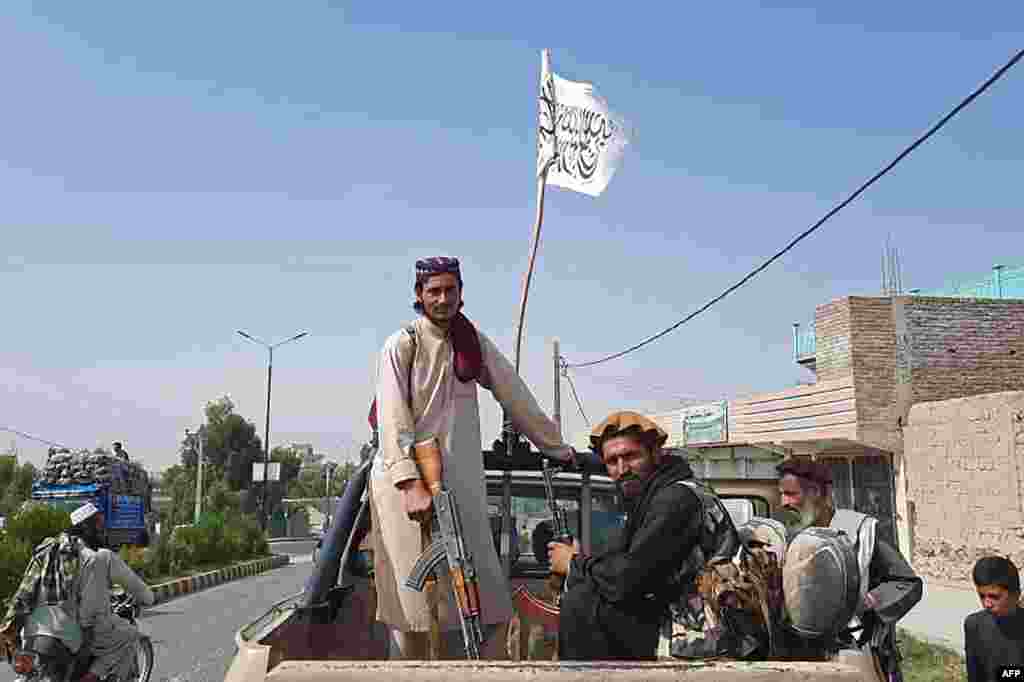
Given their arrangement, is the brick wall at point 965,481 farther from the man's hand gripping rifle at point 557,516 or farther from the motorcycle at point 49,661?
the motorcycle at point 49,661

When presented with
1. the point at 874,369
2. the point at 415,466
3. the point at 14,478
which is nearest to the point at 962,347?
the point at 874,369

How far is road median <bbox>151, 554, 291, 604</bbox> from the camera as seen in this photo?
15727 millimetres

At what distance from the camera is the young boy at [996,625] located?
12.1 feet

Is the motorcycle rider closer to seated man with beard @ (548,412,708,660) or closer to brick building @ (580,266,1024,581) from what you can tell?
seated man with beard @ (548,412,708,660)

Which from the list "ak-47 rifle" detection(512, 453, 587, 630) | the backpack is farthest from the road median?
the backpack

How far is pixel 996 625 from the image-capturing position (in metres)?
3.76

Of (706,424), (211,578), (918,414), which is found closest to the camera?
(918,414)

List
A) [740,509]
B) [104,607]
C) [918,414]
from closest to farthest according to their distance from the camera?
1. [740,509]
2. [104,607]
3. [918,414]

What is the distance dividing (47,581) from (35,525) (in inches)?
325

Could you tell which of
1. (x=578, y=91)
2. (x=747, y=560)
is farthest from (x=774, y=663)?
(x=578, y=91)

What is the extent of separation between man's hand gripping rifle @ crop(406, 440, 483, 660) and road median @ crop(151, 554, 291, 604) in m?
11.3

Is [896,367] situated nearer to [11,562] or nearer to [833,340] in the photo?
[833,340]

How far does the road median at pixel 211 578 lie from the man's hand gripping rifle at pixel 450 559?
1127cm

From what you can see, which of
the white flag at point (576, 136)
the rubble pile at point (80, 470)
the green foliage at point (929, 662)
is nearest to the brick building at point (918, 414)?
the green foliage at point (929, 662)
